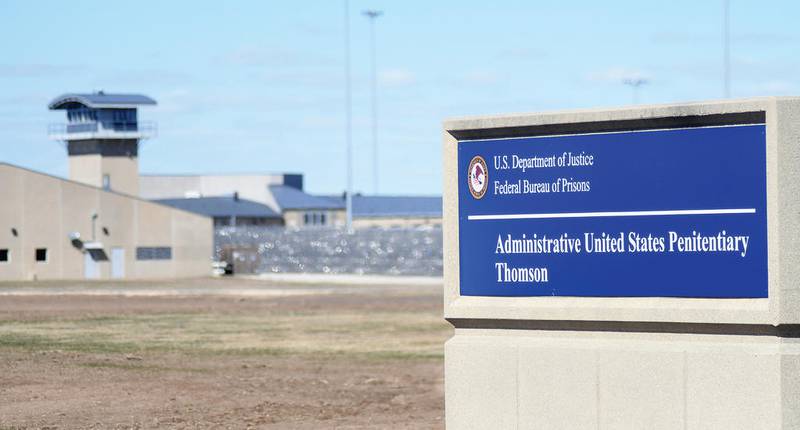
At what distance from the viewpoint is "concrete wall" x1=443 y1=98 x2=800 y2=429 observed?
9.25 meters

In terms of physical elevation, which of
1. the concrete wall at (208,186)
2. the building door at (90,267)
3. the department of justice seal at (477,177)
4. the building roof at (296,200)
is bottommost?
the building door at (90,267)

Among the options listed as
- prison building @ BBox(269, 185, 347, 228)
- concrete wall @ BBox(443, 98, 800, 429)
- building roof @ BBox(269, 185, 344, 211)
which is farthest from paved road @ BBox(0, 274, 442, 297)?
building roof @ BBox(269, 185, 344, 211)

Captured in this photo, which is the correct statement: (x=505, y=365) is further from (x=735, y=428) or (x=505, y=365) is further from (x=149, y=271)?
(x=149, y=271)

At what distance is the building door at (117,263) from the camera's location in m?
76.3

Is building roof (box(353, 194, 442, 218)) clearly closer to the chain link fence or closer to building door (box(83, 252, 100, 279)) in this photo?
the chain link fence

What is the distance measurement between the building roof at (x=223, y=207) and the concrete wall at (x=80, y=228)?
3228 cm

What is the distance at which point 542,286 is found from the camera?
10.4m

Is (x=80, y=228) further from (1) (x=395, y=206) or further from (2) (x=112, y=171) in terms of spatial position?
(1) (x=395, y=206)

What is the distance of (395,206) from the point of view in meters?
140

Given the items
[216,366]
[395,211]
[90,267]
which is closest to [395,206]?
[395,211]

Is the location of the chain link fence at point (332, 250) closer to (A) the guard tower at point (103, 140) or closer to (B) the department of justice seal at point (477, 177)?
(A) the guard tower at point (103, 140)

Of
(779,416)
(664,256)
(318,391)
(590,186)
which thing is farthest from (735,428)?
(318,391)

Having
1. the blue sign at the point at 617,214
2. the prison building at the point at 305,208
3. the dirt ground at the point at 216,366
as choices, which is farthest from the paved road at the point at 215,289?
the prison building at the point at 305,208

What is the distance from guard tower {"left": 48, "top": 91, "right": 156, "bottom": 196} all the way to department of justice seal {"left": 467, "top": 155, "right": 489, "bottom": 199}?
8724 centimetres
